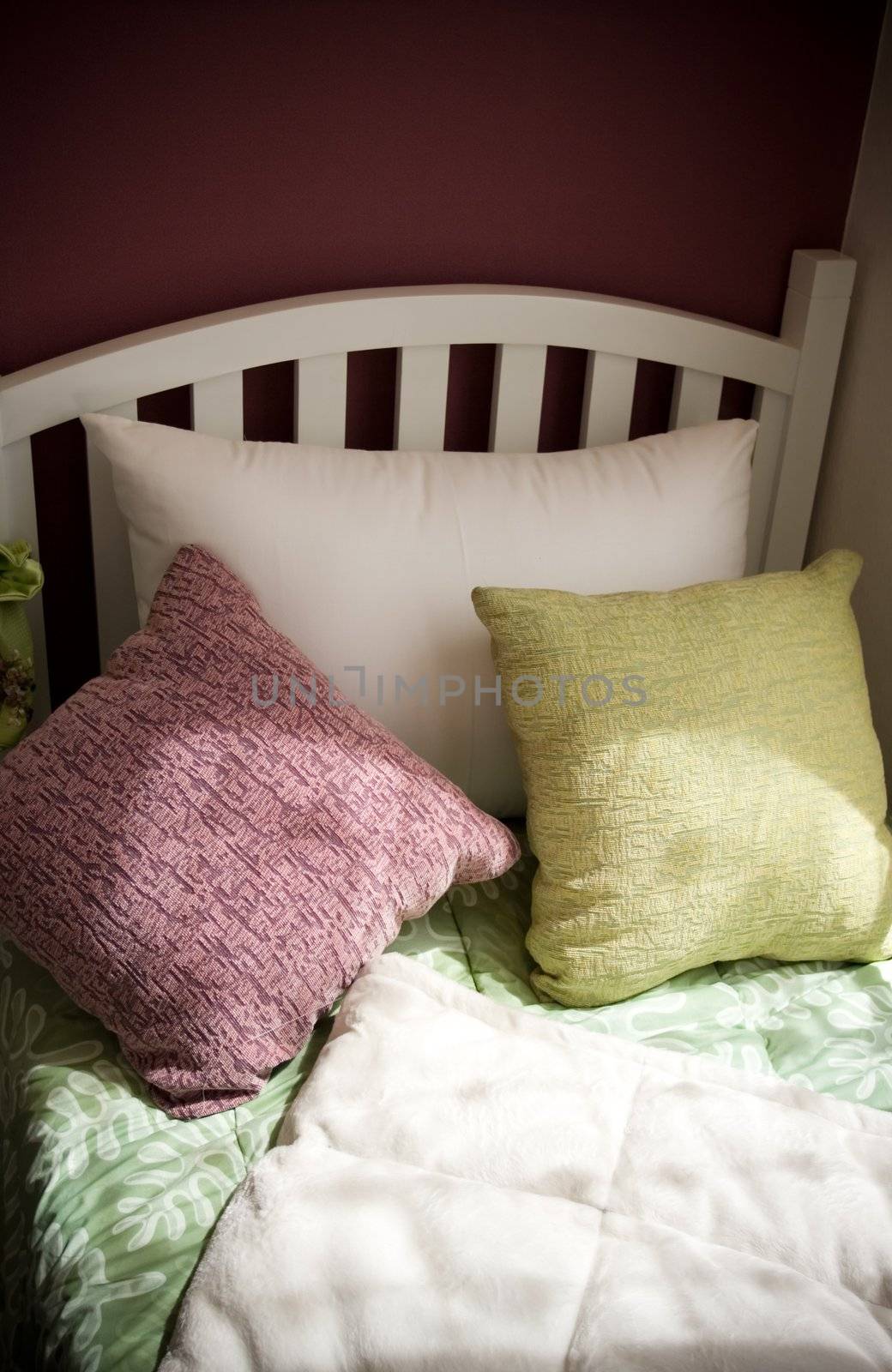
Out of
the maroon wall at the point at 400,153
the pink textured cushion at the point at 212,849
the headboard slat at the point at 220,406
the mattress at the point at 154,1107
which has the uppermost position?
the maroon wall at the point at 400,153

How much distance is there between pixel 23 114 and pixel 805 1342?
52.1 inches

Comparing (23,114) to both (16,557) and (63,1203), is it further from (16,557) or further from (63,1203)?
(63,1203)

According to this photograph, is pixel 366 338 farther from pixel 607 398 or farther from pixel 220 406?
pixel 607 398

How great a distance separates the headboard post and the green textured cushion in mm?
454

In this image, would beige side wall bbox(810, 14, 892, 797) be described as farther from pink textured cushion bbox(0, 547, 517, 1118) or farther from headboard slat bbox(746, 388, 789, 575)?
pink textured cushion bbox(0, 547, 517, 1118)

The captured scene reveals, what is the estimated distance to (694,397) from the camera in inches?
60.6

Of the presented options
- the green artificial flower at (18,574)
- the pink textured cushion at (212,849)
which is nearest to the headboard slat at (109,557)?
the green artificial flower at (18,574)

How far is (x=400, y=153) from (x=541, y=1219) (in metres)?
1.14

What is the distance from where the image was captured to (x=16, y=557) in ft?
4.19

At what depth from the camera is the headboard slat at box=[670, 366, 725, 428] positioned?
5.00 feet

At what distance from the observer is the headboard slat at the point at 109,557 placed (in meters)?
1.34

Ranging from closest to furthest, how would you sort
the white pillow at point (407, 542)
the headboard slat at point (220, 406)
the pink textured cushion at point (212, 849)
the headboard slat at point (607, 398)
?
1. the pink textured cushion at point (212, 849)
2. the white pillow at point (407, 542)
3. the headboard slat at point (220, 406)
4. the headboard slat at point (607, 398)

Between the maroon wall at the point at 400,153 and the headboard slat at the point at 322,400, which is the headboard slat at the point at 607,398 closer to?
the maroon wall at the point at 400,153

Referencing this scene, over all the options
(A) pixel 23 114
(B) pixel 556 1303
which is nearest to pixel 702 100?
(A) pixel 23 114
